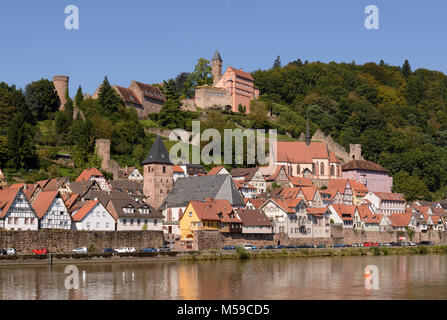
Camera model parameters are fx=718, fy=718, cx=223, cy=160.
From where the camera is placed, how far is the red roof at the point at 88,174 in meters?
88.2

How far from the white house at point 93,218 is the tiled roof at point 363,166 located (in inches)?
2246

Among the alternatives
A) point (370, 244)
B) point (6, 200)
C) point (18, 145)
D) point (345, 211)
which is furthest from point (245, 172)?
point (6, 200)

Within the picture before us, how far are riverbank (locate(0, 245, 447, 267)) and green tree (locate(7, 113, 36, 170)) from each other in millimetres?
35871

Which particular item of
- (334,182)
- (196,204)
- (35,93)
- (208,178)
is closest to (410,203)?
(334,182)

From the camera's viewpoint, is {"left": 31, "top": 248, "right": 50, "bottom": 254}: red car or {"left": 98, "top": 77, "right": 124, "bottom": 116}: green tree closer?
{"left": 31, "top": 248, "right": 50, "bottom": 254}: red car

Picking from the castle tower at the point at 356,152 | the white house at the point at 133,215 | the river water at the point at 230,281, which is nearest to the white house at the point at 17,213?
the white house at the point at 133,215

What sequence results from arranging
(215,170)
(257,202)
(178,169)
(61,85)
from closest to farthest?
(257,202), (215,170), (178,169), (61,85)

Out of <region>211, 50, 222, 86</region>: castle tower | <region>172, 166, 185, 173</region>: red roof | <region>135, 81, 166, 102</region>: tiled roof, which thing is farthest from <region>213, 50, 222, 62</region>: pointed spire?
<region>172, 166, 185, 173</region>: red roof

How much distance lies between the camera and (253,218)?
246 ft

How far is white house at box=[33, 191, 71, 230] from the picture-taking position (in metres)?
66.6

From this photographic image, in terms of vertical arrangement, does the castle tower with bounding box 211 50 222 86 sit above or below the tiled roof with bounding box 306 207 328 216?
above

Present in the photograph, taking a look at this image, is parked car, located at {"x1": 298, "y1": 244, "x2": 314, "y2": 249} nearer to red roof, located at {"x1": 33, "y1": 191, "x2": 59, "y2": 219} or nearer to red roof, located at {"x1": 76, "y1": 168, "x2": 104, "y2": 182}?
red roof, located at {"x1": 33, "y1": 191, "x2": 59, "y2": 219}

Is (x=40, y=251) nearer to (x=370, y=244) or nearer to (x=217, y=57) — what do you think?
(x=370, y=244)

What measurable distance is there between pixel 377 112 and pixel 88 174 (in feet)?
248
